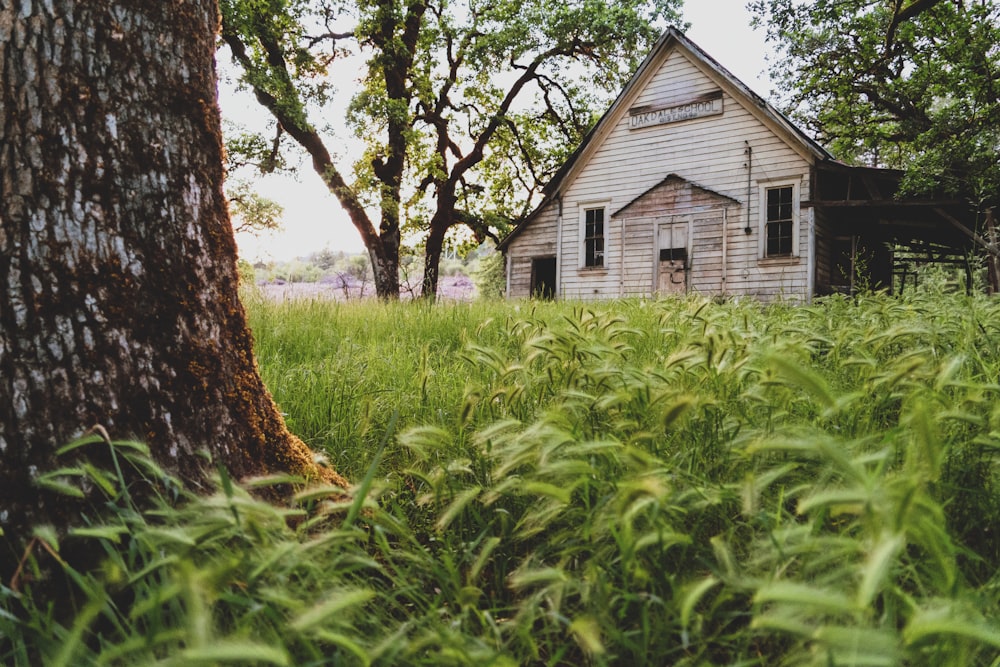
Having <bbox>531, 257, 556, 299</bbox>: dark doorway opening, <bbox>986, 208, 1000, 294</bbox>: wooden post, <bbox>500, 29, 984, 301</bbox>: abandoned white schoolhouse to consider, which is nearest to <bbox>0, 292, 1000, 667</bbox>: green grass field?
<bbox>986, 208, 1000, 294</bbox>: wooden post

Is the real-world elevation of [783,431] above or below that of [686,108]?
below

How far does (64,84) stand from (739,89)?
50.8 ft

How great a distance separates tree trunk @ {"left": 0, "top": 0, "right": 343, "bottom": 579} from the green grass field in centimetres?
19

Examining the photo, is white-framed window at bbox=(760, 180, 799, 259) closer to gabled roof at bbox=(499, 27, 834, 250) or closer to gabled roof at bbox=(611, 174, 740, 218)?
gabled roof at bbox=(611, 174, 740, 218)

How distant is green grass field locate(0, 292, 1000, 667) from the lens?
933 millimetres

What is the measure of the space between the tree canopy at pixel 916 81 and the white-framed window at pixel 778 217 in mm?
2308

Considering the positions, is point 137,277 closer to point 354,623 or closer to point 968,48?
point 354,623

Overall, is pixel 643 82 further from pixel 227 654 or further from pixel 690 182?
pixel 227 654

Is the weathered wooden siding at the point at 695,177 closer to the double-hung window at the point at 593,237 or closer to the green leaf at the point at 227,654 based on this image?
the double-hung window at the point at 593,237

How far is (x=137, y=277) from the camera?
69.1 inches

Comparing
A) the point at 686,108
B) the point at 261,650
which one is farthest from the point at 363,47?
the point at 261,650

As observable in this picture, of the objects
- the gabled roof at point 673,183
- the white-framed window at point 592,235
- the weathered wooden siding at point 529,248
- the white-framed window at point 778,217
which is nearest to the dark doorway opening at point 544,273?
the weathered wooden siding at point 529,248

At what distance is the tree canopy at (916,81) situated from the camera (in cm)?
1203

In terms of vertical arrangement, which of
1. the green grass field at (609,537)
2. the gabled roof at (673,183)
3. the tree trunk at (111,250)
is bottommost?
the green grass field at (609,537)
